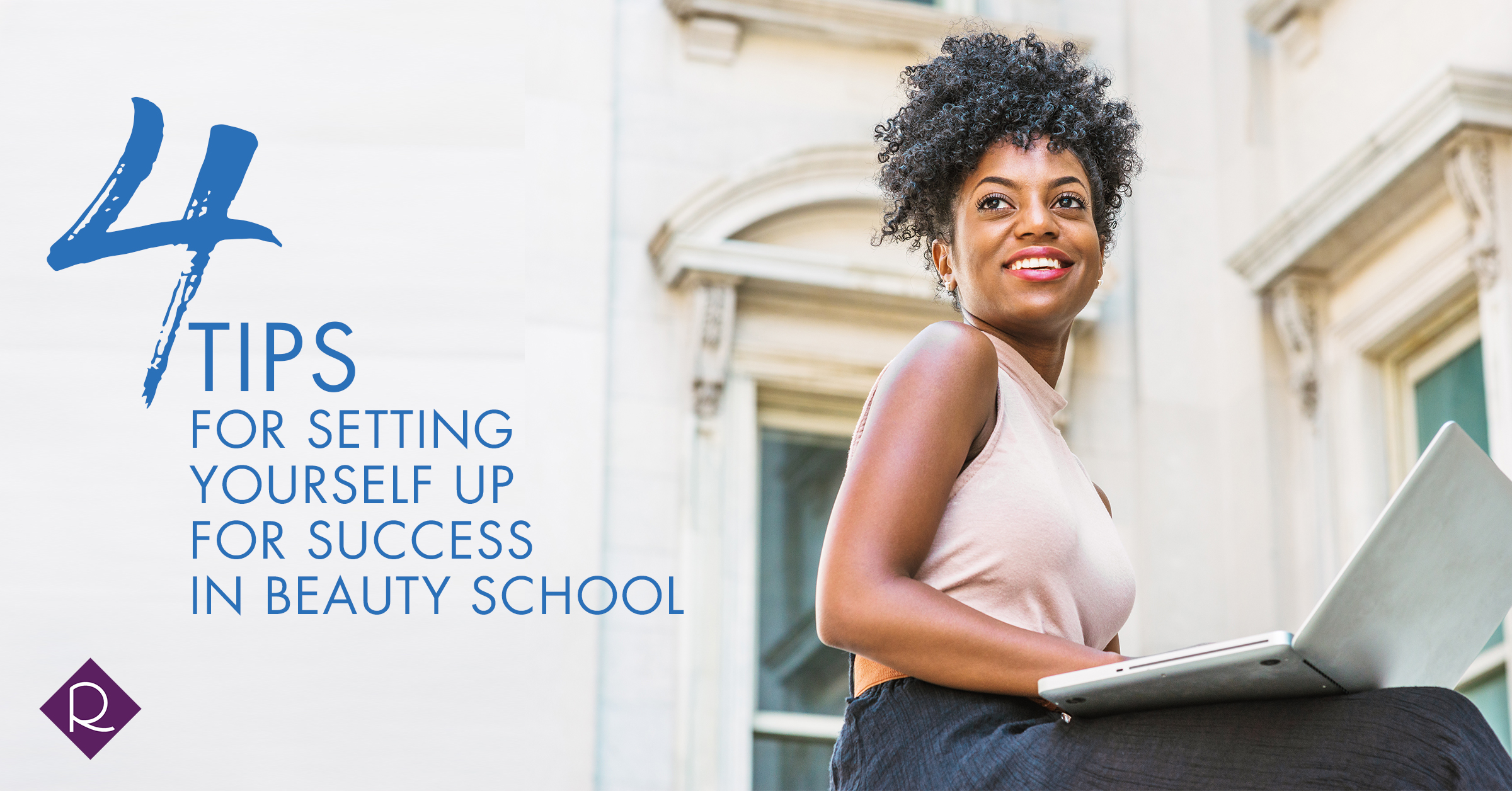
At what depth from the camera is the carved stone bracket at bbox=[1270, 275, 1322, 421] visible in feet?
22.0

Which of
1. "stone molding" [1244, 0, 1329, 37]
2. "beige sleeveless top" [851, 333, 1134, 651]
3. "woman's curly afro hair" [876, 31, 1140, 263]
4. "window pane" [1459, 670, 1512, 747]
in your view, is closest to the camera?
"beige sleeveless top" [851, 333, 1134, 651]

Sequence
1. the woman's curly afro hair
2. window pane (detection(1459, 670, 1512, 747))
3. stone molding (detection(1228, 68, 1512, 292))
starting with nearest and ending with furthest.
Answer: the woman's curly afro hair → stone molding (detection(1228, 68, 1512, 292)) → window pane (detection(1459, 670, 1512, 747))

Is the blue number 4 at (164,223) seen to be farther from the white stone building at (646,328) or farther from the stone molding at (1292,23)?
the stone molding at (1292,23)

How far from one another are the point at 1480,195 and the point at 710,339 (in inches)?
97.1

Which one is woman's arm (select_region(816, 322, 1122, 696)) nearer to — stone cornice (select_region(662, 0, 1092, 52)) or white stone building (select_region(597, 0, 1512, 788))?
white stone building (select_region(597, 0, 1512, 788))

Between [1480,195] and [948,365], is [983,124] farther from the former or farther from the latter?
[1480,195]

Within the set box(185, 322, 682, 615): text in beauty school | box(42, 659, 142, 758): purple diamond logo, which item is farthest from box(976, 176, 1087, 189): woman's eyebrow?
box(42, 659, 142, 758): purple diamond logo

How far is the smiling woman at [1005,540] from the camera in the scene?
158cm

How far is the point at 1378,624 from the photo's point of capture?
1.56 m

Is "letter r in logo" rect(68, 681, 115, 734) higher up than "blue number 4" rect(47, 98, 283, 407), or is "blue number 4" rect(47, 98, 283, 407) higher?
"blue number 4" rect(47, 98, 283, 407)

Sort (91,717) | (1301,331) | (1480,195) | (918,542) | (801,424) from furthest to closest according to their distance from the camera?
(801,424) → (1301,331) → (91,717) → (1480,195) → (918,542)

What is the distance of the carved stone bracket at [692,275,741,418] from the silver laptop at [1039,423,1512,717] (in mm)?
4923

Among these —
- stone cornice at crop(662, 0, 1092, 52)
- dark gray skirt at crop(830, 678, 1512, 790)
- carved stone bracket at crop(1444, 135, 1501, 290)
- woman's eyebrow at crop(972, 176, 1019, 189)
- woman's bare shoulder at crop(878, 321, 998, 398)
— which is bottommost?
dark gray skirt at crop(830, 678, 1512, 790)

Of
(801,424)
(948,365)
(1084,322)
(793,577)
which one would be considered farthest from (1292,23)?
(948,365)
